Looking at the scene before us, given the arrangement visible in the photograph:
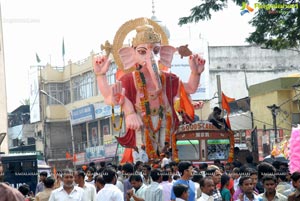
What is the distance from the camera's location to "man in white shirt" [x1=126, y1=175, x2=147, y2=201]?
46.5 ft

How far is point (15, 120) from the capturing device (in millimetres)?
74188

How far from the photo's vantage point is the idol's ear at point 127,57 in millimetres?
26141

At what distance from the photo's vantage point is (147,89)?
25984 millimetres

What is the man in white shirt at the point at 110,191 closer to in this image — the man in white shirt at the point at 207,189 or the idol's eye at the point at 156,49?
the man in white shirt at the point at 207,189

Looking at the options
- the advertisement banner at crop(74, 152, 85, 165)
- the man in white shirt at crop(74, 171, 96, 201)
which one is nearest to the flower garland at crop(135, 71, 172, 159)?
the man in white shirt at crop(74, 171, 96, 201)

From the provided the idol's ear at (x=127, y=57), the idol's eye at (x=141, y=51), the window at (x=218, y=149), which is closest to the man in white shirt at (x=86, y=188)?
the window at (x=218, y=149)

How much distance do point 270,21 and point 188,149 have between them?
6019 mm

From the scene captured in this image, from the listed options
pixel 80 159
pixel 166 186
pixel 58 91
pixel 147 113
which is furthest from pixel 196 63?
pixel 58 91

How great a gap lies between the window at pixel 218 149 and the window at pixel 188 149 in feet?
1.11

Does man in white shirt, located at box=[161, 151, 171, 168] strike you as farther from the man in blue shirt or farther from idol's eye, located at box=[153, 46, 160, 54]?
the man in blue shirt

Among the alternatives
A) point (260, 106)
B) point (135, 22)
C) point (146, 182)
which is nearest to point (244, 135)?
point (260, 106)

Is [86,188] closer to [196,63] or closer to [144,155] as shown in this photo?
[144,155]

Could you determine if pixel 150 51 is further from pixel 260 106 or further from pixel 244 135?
pixel 260 106

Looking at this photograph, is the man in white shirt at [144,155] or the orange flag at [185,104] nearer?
the man in white shirt at [144,155]
